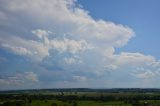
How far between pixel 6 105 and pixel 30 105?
12863 millimetres

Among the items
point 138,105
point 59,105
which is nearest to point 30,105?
point 59,105

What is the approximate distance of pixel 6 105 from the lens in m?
156

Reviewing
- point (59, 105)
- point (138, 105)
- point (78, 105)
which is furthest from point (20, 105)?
point (138, 105)

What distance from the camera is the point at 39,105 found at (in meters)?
162

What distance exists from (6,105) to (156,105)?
79.1 m

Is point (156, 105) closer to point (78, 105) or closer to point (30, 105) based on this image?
point (78, 105)

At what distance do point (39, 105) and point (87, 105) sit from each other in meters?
25.9

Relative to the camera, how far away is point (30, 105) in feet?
530

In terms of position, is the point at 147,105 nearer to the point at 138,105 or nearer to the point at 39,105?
the point at 138,105

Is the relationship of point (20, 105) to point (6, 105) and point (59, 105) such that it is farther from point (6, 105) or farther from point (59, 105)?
point (59, 105)

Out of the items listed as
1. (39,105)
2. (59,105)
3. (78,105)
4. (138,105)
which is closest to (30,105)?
(39,105)

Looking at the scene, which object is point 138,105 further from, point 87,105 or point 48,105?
point 48,105

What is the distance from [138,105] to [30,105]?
2315 inches

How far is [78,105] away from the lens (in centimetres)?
16150
